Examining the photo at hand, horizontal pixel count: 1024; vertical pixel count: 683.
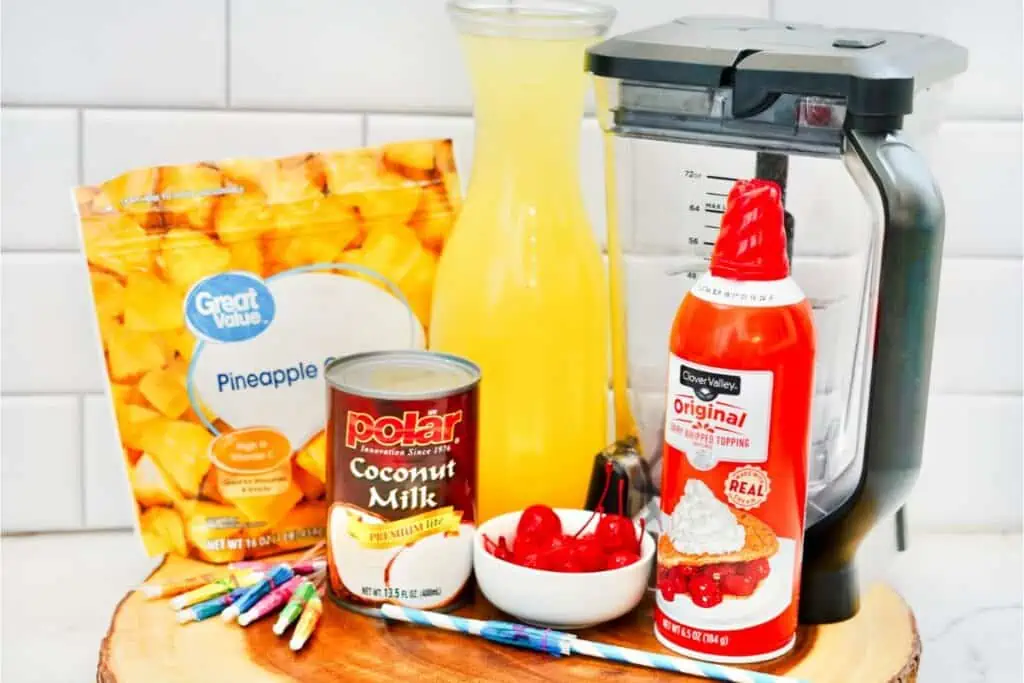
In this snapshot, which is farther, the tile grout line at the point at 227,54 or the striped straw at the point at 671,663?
the tile grout line at the point at 227,54

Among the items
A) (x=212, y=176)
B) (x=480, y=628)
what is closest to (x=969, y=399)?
(x=480, y=628)

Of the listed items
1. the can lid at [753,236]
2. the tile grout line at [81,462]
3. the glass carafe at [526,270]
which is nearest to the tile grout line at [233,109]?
the glass carafe at [526,270]

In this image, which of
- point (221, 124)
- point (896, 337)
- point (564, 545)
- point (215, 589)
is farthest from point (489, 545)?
point (221, 124)

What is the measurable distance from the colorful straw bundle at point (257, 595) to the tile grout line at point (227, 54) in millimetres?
362

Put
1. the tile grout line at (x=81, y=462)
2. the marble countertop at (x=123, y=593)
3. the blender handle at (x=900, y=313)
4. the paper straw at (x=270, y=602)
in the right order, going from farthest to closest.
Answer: the tile grout line at (x=81, y=462)
the marble countertop at (x=123, y=593)
the paper straw at (x=270, y=602)
the blender handle at (x=900, y=313)

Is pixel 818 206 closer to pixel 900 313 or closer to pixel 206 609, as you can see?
pixel 900 313

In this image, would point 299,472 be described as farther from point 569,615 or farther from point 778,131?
point 778,131

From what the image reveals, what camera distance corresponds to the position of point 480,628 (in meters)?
0.78

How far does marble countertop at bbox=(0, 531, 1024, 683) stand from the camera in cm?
90

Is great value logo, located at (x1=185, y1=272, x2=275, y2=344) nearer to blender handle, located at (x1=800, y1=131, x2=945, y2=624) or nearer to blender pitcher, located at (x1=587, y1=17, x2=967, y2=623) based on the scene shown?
blender pitcher, located at (x1=587, y1=17, x2=967, y2=623)

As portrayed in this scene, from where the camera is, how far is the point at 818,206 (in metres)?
0.83

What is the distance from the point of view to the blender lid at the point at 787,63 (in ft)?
2.32

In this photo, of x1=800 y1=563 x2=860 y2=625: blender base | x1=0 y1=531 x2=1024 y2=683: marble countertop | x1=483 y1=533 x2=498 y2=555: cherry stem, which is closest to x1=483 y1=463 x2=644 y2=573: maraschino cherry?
x1=483 y1=533 x2=498 y2=555: cherry stem

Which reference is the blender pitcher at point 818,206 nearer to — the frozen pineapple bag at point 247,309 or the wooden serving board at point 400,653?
the wooden serving board at point 400,653
